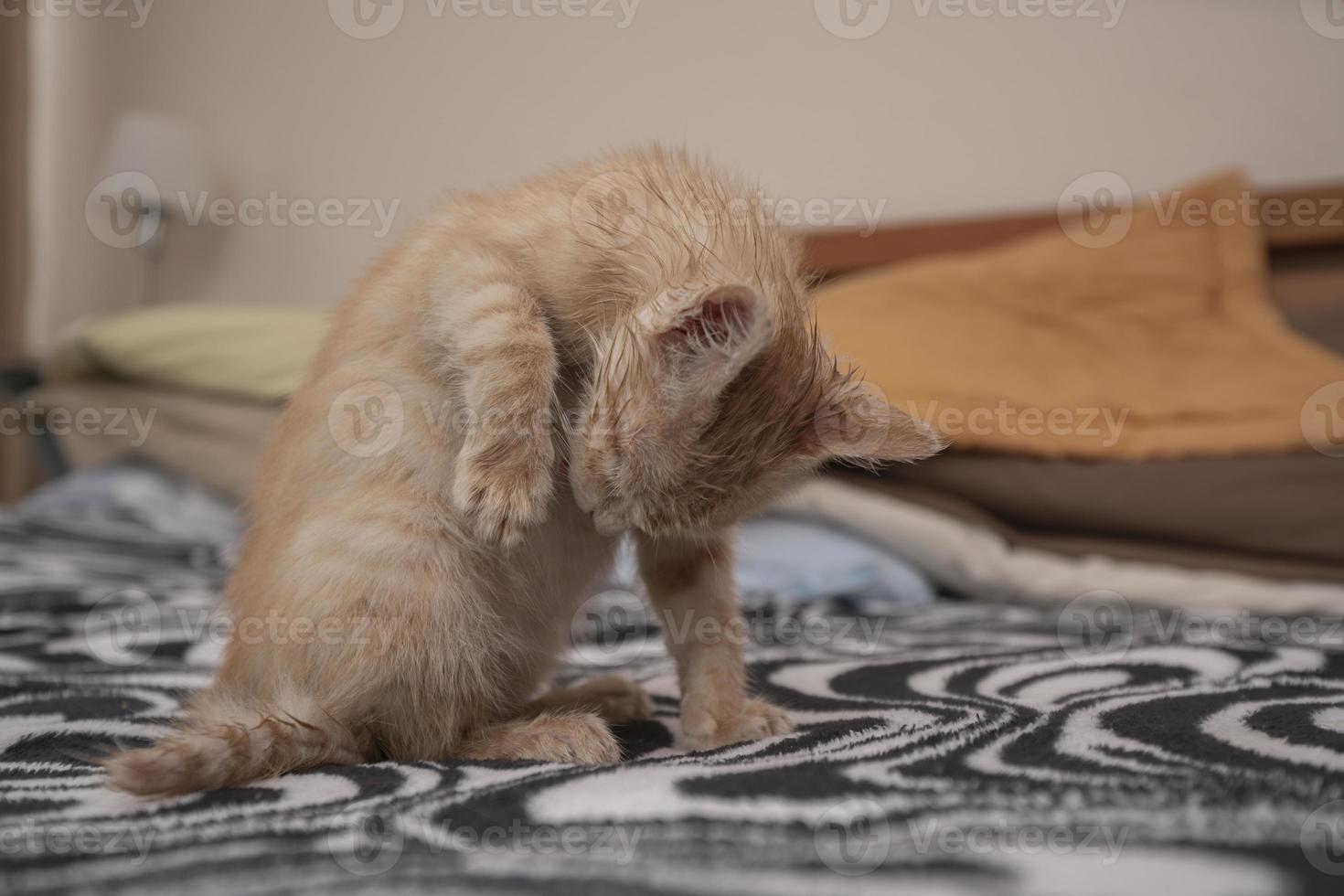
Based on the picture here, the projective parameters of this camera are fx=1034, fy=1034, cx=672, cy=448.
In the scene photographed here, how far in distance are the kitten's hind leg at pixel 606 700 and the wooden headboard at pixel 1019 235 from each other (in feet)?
3.97

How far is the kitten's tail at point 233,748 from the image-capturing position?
0.78 metres

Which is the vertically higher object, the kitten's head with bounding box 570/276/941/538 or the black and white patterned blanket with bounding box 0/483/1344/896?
the kitten's head with bounding box 570/276/941/538

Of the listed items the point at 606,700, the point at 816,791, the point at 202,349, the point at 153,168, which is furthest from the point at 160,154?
the point at 816,791

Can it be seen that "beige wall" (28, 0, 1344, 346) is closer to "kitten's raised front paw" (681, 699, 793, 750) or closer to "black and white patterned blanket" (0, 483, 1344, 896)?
"black and white patterned blanket" (0, 483, 1344, 896)

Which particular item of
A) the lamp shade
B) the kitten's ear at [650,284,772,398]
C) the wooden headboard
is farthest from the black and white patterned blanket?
the lamp shade

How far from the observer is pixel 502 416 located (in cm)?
95

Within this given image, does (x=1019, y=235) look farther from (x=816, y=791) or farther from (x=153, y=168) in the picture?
(x=153, y=168)

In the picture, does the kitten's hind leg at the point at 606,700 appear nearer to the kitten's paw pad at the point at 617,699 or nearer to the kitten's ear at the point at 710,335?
the kitten's paw pad at the point at 617,699

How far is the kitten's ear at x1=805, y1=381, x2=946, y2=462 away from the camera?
1070 millimetres

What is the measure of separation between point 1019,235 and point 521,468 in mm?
2226

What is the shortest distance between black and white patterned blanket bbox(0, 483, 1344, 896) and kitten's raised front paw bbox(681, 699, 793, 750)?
3 centimetres

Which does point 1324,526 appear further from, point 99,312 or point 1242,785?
point 99,312

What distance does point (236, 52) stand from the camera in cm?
409

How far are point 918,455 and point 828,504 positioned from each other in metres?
1.08
